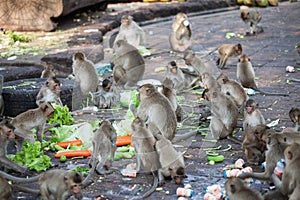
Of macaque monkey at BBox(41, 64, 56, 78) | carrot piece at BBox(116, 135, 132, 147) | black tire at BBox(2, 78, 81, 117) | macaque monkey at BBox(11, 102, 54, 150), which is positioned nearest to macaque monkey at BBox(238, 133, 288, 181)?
carrot piece at BBox(116, 135, 132, 147)

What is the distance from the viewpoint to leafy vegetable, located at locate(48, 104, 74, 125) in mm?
8854

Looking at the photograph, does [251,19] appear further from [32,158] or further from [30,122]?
[32,158]

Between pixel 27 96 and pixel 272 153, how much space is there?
13.1 ft

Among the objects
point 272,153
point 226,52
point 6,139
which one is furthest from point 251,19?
point 6,139

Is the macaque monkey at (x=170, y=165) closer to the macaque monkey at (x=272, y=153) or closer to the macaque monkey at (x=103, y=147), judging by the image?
the macaque monkey at (x=103, y=147)

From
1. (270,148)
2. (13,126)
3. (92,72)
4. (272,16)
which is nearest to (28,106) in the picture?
(92,72)

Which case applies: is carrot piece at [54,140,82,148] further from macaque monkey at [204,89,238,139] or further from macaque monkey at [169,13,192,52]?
macaque monkey at [169,13,192,52]

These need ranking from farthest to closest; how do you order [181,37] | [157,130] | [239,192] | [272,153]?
[181,37] < [157,130] < [272,153] < [239,192]

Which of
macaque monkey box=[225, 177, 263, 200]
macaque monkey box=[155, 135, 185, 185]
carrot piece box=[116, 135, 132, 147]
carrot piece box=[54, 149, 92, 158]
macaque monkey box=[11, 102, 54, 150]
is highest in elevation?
macaque monkey box=[11, 102, 54, 150]

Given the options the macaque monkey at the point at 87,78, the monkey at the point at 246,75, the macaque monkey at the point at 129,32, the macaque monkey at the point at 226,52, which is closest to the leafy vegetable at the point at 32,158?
the macaque monkey at the point at 87,78

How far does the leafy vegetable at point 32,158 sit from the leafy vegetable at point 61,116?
4.51 feet

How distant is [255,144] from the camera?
7.22m

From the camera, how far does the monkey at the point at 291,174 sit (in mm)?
5637

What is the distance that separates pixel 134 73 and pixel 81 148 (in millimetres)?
3312
